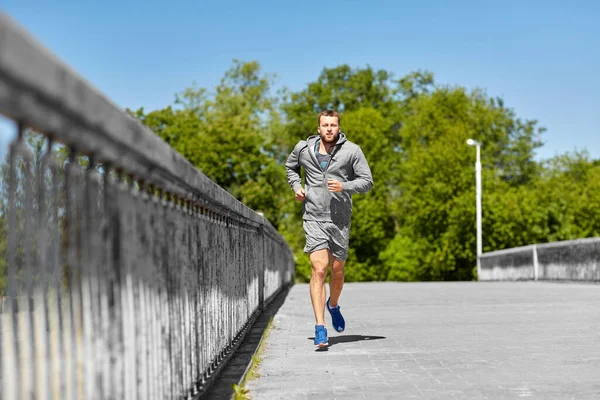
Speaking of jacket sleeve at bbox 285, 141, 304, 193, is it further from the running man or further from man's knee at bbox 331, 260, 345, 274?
man's knee at bbox 331, 260, 345, 274

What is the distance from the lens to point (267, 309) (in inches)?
494

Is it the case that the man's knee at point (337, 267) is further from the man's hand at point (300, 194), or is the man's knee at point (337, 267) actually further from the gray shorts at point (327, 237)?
the man's hand at point (300, 194)

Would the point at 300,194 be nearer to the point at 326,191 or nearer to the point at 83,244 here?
the point at 326,191

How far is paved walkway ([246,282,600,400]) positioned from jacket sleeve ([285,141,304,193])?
1356 millimetres

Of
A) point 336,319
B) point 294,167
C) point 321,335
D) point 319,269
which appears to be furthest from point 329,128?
point 336,319

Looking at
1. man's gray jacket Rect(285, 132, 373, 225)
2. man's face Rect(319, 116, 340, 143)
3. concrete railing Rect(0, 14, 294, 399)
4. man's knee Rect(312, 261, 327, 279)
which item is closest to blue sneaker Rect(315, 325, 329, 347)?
man's knee Rect(312, 261, 327, 279)

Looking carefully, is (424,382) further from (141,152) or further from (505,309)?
(505,309)

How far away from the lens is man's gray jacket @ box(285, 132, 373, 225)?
8172 mm

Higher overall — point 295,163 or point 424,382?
point 295,163

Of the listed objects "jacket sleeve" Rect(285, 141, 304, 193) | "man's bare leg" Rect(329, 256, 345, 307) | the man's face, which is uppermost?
the man's face

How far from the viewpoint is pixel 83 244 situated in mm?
2836

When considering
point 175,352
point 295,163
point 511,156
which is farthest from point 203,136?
point 175,352

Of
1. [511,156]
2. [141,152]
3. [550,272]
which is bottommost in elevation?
[550,272]

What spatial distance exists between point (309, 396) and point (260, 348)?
256 centimetres
